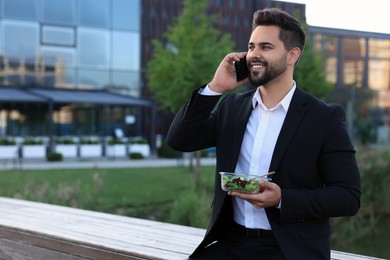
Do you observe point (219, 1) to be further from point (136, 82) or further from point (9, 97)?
point (9, 97)

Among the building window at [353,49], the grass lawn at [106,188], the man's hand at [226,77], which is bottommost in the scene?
the grass lawn at [106,188]

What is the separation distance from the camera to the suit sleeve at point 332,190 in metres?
2.10

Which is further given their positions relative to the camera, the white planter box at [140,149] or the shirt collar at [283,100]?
the white planter box at [140,149]

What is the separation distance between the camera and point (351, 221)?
9133mm

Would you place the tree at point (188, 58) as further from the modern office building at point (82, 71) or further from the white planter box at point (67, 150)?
the white planter box at point (67, 150)

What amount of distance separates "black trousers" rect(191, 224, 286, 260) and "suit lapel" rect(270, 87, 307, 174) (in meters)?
0.31

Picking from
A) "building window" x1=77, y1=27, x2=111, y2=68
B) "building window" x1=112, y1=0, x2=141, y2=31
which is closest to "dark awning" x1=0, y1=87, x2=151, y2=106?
"building window" x1=77, y1=27, x2=111, y2=68

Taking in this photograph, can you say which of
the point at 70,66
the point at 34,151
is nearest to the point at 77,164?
the point at 34,151

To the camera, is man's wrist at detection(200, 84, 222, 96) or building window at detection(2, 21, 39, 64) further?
building window at detection(2, 21, 39, 64)

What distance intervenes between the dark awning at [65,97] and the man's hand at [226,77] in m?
20.3

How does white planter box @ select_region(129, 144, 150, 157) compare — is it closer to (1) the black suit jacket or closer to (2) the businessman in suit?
(2) the businessman in suit

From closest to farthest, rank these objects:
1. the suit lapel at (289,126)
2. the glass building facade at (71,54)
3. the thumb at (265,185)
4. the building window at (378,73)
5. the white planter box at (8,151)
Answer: the thumb at (265,185)
the suit lapel at (289,126)
the white planter box at (8,151)
the building window at (378,73)
the glass building facade at (71,54)

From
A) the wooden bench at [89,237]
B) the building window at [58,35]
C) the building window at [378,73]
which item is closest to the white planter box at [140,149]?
Answer: the building window at [58,35]

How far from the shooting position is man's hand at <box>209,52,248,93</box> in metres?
2.36
